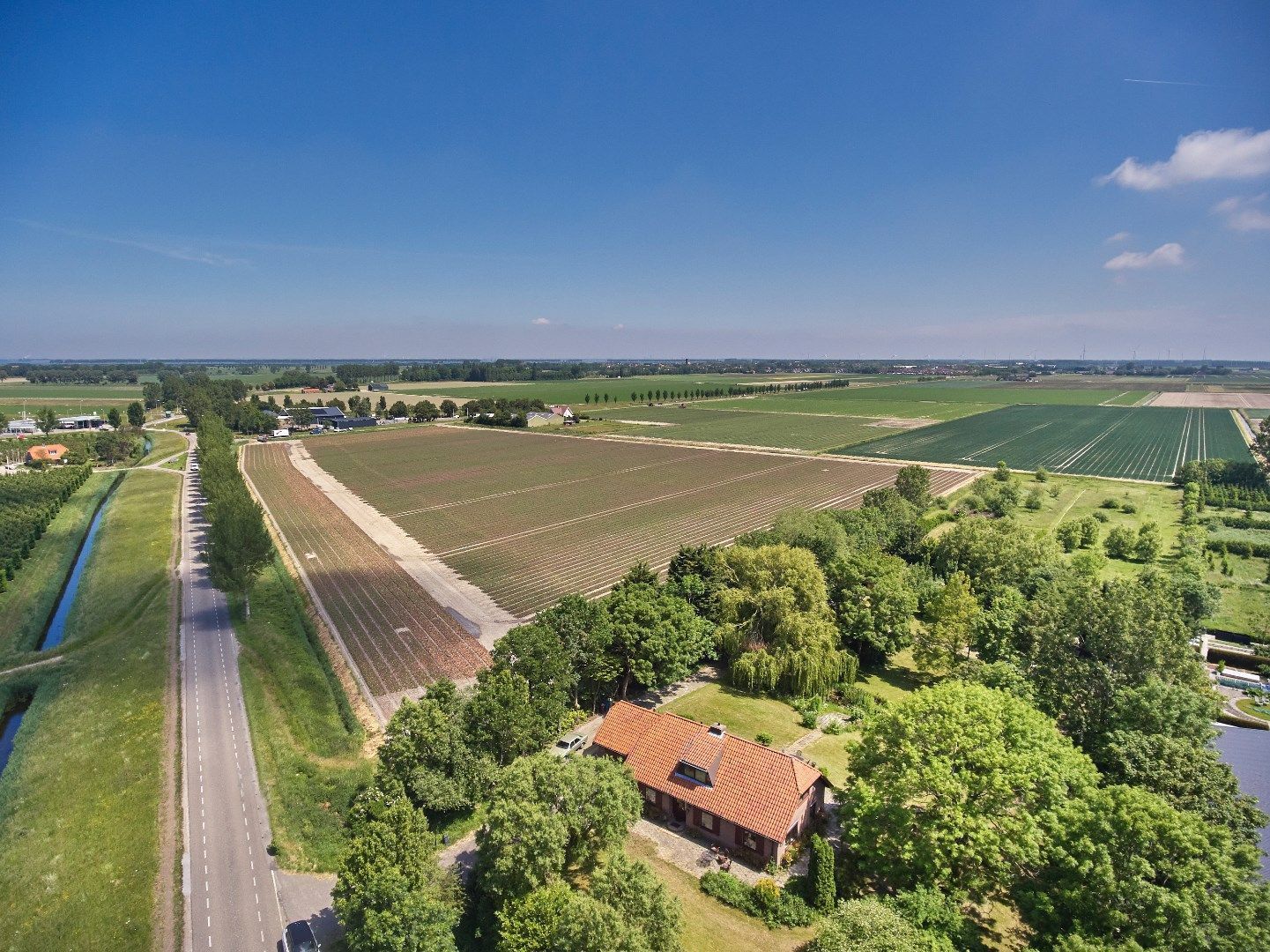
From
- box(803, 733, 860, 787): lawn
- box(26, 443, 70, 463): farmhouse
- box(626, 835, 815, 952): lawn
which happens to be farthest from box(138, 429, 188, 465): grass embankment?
box(626, 835, 815, 952): lawn

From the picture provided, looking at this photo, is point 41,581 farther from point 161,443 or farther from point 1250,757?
point 161,443

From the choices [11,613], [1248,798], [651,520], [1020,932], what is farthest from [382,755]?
[651,520]

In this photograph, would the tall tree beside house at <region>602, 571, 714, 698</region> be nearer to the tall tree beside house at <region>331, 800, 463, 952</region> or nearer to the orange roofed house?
the orange roofed house

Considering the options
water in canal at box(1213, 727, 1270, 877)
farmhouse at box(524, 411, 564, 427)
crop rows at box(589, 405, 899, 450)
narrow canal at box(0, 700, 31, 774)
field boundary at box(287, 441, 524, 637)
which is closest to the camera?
water in canal at box(1213, 727, 1270, 877)

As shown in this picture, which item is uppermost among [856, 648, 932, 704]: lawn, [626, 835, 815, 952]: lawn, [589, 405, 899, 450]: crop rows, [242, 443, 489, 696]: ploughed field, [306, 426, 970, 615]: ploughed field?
[589, 405, 899, 450]: crop rows

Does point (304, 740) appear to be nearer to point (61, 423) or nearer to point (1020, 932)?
point (1020, 932)

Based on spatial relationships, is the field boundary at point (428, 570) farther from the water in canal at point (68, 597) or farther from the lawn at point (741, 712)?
the water in canal at point (68, 597)

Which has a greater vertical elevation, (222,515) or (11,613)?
(222,515)

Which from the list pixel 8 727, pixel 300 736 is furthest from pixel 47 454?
pixel 300 736
